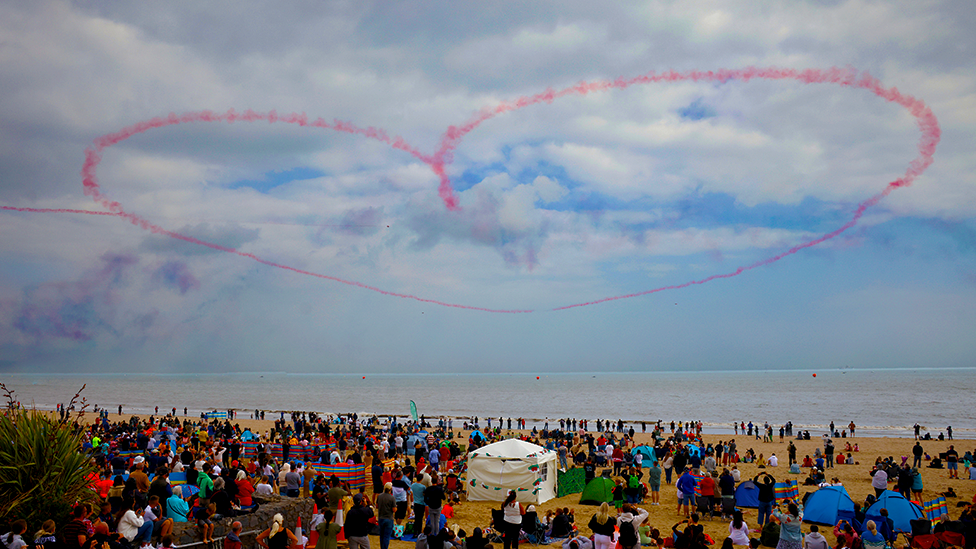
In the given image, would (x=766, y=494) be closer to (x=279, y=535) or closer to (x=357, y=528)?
(x=357, y=528)

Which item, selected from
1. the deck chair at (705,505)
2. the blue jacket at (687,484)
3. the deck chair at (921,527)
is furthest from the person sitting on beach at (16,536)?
the deck chair at (921,527)

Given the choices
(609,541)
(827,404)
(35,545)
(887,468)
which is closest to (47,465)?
(35,545)

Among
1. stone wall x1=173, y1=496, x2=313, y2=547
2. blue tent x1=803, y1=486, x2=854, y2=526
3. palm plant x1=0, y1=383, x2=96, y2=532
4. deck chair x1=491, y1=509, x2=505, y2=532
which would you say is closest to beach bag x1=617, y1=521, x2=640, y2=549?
deck chair x1=491, y1=509, x2=505, y2=532

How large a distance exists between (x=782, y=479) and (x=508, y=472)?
1222 centimetres

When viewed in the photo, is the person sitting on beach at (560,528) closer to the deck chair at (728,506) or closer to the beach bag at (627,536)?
the beach bag at (627,536)

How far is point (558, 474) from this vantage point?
1599 centimetres

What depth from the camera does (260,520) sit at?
892 centimetres

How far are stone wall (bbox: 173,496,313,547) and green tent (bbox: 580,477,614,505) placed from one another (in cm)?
755

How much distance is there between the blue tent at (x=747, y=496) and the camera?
14445mm

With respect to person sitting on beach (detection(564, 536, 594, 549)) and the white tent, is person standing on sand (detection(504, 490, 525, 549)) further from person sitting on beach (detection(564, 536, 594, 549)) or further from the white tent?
the white tent

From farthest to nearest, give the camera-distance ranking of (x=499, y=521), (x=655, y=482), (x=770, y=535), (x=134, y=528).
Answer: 1. (x=655, y=482)
2. (x=770, y=535)
3. (x=499, y=521)
4. (x=134, y=528)

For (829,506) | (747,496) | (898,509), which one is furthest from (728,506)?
(898,509)

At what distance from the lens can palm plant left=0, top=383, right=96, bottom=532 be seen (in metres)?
7.59

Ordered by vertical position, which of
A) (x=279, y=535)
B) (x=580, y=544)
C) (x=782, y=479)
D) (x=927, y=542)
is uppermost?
(x=279, y=535)
